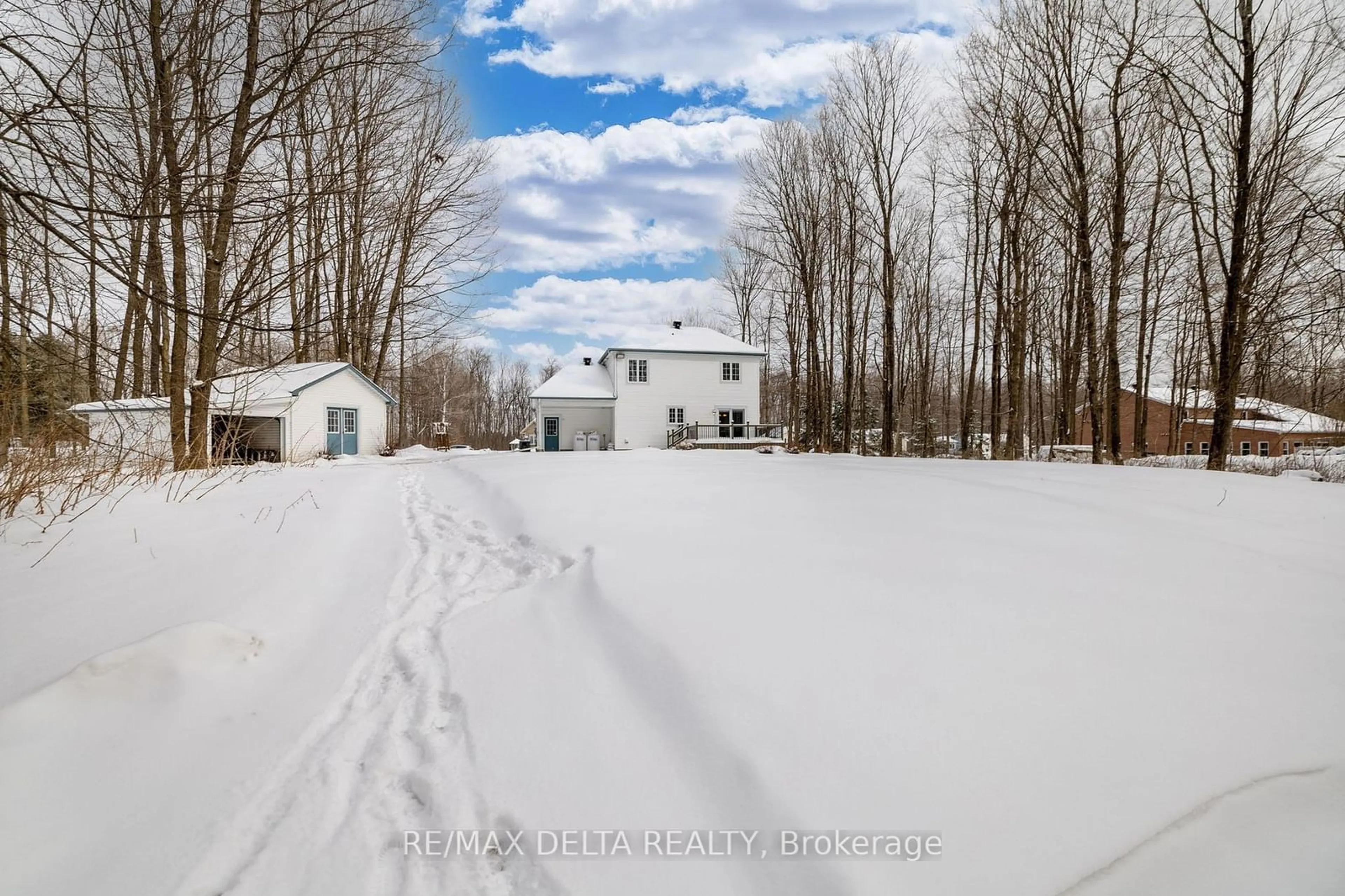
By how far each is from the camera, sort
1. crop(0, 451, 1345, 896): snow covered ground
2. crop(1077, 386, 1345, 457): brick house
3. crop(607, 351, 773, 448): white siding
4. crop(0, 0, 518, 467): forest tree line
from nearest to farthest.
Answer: crop(0, 451, 1345, 896): snow covered ground
crop(0, 0, 518, 467): forest tree line
crop(1077, 386, 1345, 457): brick house
crop(607, 351, 773, 448): white siding

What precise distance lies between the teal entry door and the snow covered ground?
16819mm

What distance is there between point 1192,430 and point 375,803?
34.4m

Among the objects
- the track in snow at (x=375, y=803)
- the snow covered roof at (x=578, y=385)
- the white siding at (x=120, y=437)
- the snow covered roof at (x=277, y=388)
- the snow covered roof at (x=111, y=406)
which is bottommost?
the track in snow at (x=375, y=803)

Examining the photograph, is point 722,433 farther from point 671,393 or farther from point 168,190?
point 168,190

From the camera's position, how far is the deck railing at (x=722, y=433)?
2417cm

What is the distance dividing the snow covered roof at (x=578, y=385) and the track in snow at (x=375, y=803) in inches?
878

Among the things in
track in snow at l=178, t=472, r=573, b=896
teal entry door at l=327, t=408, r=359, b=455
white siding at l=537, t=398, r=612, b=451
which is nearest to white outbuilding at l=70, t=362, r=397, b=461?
teal entry door at l=327, t=408, r=359, b=455

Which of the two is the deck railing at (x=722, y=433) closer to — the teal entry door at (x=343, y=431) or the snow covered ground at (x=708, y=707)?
the teal entry door at (x=343, y=431)

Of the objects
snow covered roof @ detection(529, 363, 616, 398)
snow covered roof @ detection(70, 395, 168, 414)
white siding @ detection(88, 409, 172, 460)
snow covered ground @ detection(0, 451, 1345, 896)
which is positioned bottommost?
snow covered ground @ detection(0, 451, 1345, 896)

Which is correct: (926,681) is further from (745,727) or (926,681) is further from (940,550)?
(940,550)

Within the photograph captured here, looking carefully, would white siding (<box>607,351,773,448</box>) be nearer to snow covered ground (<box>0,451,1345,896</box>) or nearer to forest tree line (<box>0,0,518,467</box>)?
forest tree line (<box>0,0,518,467</box>)

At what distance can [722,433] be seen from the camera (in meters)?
24.9

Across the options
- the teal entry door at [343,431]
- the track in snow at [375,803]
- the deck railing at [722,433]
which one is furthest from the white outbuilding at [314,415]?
the track in snow at [375,803]

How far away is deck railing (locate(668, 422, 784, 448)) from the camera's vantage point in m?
24.2
